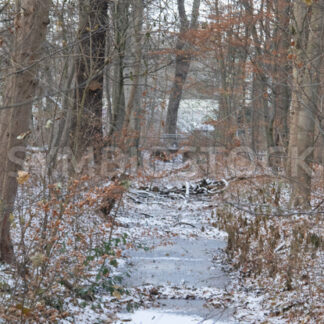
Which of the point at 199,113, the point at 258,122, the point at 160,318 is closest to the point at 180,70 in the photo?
the point at 258,122

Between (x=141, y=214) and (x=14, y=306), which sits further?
(x=141, y=214)

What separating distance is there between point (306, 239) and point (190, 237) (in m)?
2.89

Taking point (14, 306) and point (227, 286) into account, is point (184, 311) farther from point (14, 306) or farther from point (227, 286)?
point (14, 306)

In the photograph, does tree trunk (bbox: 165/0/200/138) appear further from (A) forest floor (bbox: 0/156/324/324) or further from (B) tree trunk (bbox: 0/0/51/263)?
(B) tree trunk (bbox: 0/0/51/263)

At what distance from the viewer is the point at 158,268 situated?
7.51 metres

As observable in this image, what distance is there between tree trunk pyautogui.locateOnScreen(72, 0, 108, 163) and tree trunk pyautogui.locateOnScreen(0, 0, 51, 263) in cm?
233

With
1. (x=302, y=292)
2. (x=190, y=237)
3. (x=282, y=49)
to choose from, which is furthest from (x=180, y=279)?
(x=282, y=49)

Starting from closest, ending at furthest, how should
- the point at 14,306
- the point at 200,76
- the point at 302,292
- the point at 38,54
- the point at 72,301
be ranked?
the point at 14,306, the point at 72,301, the point at 302,292, the point at 38,54, the point at 200,76

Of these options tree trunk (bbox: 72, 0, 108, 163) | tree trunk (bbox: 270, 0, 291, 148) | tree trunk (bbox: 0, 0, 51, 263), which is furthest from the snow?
tree trunk (bbox: 270, 0, 291, 148)

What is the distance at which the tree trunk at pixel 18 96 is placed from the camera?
5.71 metres

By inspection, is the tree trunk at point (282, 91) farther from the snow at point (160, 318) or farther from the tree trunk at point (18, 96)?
the snow at point (160, 318)

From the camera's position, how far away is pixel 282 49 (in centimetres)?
1421

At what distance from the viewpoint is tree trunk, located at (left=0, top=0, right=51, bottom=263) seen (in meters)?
5.71

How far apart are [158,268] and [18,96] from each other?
132 inches
